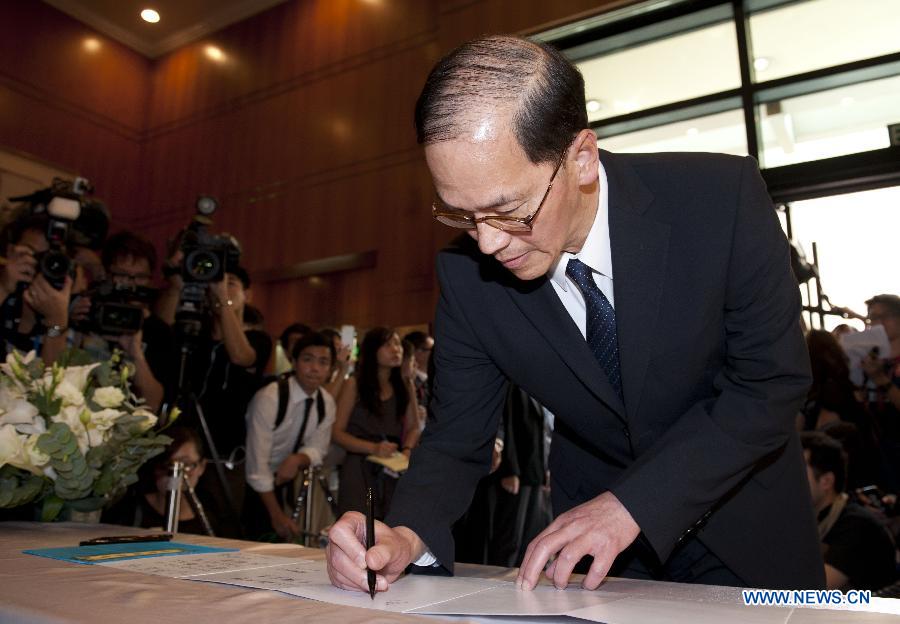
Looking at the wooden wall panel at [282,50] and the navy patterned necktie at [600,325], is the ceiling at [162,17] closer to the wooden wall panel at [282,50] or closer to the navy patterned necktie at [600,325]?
the wooden wall panel at [282,50]

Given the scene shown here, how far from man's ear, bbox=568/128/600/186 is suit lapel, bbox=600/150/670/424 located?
0.18ft

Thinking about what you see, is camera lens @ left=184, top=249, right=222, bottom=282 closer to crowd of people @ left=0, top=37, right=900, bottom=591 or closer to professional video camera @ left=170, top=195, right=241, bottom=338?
professional video camera @ left=170, top=195, right=241, bottom=338

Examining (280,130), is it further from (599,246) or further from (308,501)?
(599,246)

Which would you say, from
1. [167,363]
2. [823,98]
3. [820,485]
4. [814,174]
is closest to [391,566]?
[820,485]

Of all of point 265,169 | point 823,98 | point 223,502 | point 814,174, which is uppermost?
point 265,169

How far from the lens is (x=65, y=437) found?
1215mm

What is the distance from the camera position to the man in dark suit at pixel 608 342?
894mm

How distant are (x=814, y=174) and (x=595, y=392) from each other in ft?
11.0

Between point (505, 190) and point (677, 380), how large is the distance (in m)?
0.37

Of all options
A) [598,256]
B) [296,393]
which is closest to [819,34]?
[296,393]

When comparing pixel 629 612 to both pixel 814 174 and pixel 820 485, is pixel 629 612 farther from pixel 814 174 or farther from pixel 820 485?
pixel 814 174

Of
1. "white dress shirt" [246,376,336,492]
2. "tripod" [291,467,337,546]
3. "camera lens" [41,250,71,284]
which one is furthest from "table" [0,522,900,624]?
"white dress shirt" [246,376,336,492]

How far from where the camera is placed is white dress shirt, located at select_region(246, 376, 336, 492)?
2949 mm

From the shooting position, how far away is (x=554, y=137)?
94cm
